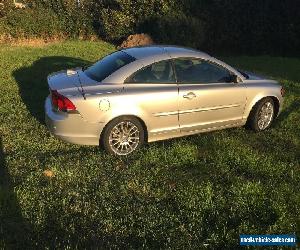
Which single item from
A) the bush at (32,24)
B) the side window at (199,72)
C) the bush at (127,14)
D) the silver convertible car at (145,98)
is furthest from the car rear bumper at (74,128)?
the bush at (127,14)

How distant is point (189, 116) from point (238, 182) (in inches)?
71.1

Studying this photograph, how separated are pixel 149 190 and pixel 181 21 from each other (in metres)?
14.4

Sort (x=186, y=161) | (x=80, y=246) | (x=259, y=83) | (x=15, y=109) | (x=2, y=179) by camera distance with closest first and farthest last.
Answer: (x=80, y=246)
(x=2, y=179)
(x=186, y=161)
(x=259, y=83)
(x=15, y=109)

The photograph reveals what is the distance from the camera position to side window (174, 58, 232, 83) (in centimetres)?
716

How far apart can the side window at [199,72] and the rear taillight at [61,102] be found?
188 cm

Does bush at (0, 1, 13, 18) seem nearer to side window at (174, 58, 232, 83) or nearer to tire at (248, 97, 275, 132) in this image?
side window at (174, 58, 232, 83)

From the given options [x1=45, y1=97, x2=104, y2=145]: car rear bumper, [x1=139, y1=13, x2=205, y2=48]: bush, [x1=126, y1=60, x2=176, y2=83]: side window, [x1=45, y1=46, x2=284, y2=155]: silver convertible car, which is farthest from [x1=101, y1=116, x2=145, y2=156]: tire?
[x1=139, y1=13, x2=205, y2=48]: bush

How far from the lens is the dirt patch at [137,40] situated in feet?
59.8

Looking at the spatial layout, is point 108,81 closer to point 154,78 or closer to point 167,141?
point 154,78

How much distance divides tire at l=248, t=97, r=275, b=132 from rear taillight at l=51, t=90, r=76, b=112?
3.55m

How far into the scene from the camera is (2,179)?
579 centimetres

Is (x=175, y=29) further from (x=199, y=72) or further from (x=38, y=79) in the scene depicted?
(x=199, y=72)

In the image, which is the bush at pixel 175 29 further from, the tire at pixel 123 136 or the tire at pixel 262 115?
the tire at pixel 123 136

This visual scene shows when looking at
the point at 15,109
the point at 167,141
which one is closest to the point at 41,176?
the point at 167,141
